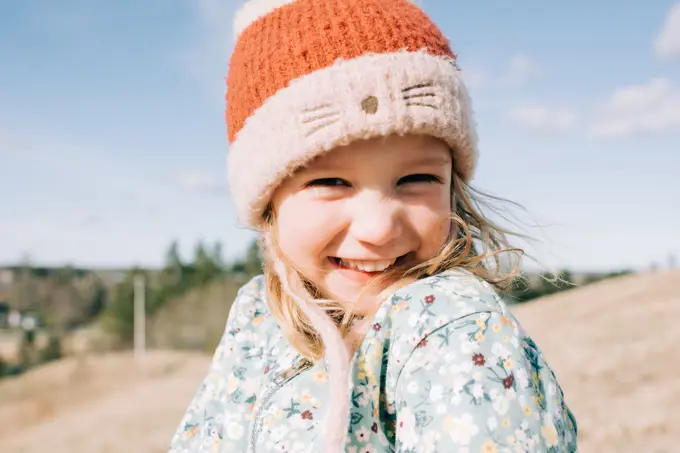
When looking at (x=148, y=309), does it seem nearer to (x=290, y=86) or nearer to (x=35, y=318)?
(x=35, y=318)

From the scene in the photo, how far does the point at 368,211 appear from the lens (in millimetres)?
1417

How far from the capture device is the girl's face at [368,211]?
142cm

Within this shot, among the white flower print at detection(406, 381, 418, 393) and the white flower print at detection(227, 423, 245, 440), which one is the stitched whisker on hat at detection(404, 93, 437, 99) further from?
the white flower print at detection(227, 423, 245, 440)

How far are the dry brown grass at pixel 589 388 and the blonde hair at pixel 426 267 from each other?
128 inches

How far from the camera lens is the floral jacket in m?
1.10

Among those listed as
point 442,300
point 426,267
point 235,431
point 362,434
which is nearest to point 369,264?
point 426,267

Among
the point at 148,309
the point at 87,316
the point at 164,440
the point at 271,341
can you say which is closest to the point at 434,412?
the point at 271,341

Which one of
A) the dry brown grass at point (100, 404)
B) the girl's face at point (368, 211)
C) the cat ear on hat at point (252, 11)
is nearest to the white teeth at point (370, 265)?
the girl's face at point (368, 211)

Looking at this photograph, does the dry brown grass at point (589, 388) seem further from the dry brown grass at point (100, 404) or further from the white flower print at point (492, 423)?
the white flower print at point (492, 423)

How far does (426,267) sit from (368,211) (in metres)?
0.20

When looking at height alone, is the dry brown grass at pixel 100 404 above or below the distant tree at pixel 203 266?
below

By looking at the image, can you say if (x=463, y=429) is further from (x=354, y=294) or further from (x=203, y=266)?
(x=203, y=266)

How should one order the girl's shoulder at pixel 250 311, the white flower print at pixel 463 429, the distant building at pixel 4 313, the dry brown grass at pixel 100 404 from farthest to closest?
1. the distant building at pixel 4 313
2. the dry brown grass at pixel 100 404
3. the girl's shoulder at pixel 250 311
4. the white flower print at pixel 463 429

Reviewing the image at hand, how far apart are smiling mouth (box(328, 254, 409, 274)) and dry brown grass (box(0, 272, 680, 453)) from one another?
348 cm
